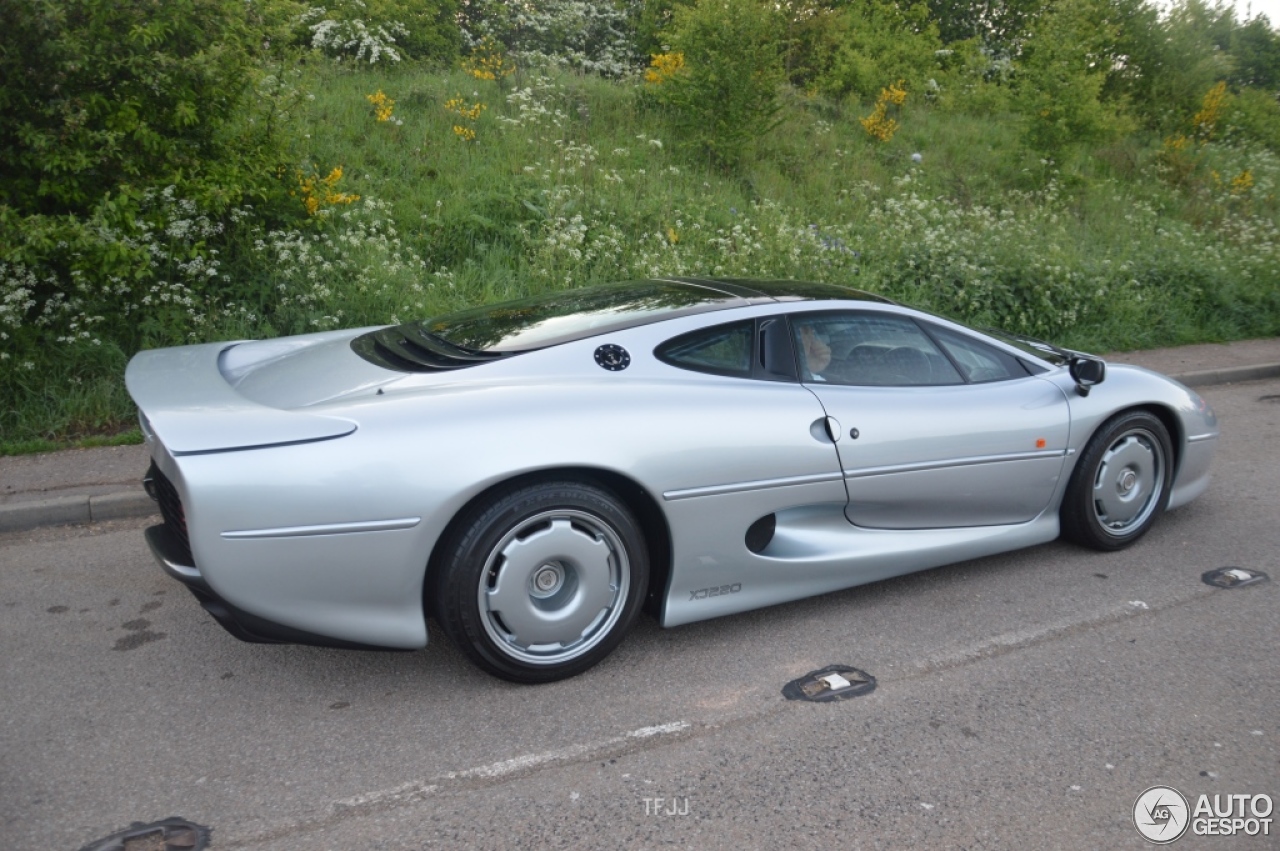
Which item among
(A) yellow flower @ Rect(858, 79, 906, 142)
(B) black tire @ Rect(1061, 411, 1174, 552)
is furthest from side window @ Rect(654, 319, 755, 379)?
(A) yellow flower @ Rect(858, 79, 906, 142)

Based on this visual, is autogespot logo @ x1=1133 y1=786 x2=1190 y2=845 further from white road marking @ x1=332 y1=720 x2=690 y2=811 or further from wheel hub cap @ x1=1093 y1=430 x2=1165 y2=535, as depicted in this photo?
wheel hub cap @ x1=1093 y1=430 x2=1165 y2=535

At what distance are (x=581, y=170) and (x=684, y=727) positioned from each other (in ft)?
28.0

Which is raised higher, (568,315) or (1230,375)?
(568,315)

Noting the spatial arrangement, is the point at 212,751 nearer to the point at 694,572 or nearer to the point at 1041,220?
the point at 694,572

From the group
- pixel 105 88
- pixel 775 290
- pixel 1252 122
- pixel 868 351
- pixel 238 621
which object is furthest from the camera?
pixel 1252 122

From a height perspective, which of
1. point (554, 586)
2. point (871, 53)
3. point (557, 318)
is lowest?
point (554, 586)

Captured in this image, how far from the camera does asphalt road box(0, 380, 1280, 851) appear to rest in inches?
112

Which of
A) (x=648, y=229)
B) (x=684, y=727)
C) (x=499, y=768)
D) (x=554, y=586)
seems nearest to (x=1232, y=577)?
(x=684, y=727)

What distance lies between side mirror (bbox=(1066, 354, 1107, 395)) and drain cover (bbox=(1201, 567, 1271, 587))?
98 cm

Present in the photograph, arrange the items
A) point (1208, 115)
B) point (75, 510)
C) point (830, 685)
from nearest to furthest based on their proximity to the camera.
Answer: point (830, 685), point (75, 510), point (1208, 115)

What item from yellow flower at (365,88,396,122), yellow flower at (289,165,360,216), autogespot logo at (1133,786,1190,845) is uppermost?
→ yellow flower at (365,88,396,122)

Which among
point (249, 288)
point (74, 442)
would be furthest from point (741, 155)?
point (74, 442)

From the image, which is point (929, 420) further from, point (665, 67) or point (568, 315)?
point (665, 67)

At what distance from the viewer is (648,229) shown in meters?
10.2
